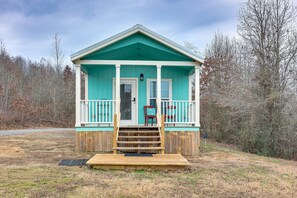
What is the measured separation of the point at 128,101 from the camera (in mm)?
10258

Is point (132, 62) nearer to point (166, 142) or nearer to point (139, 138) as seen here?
point (139, 138)

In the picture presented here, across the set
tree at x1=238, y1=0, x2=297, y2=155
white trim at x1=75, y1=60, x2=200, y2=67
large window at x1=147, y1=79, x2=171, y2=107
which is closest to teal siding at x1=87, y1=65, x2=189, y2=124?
large window at x1=147, y1=79, x2=171, y2=107

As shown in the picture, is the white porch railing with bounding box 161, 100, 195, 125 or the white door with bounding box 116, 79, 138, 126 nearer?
the white porch railing with bounding box 161, 100, 195, 125

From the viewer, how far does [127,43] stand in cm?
862

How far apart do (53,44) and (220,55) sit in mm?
14842

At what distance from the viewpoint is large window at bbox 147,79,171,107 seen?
1028cm

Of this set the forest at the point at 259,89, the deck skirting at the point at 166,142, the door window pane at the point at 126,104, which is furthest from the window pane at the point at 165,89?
the forest at the point at 259,89

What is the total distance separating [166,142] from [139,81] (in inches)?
110

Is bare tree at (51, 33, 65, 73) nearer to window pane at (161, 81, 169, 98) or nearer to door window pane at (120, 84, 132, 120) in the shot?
door window pane at (120, 84, 132, 120)

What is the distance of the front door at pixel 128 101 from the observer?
10234 mm

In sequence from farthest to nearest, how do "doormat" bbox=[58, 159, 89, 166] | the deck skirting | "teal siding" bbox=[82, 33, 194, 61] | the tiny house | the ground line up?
1. "teal siding" bbox=[82, 33, 194, 61]
2. the deck skirting
3. the tiny house
4. "doormat" bbox=[58, 159, 89, 166]
5. the ground

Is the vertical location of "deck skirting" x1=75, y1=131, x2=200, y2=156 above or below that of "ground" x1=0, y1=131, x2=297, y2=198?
above

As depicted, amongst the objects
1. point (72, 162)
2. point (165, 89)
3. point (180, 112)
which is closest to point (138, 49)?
point (165, 89)

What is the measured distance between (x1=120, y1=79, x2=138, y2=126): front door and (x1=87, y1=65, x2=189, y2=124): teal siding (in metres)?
0.19
